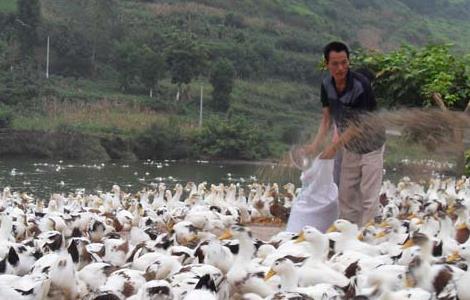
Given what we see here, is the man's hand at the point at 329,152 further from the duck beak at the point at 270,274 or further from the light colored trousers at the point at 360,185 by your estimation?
the duck beak at the point at 270,274

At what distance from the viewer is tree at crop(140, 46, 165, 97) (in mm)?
38875

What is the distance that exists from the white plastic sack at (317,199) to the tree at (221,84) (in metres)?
30.9

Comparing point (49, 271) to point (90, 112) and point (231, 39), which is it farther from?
point (231, 39)

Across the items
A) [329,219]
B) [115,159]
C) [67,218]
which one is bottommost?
[115,159]

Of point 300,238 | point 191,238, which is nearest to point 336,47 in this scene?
point 300,238

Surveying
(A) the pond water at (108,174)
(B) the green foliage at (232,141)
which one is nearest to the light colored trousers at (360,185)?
(A) the pond water at (108,174)

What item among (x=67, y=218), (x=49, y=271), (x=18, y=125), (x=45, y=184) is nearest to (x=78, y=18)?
(x=18, y=125)

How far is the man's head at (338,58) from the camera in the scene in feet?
20.1

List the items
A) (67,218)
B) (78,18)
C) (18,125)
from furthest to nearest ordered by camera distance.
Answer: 1. (78,18)
2. (18,125)
3. (67,218)

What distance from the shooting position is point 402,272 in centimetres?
522

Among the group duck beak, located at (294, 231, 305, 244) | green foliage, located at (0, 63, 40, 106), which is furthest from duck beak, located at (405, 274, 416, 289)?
green foliage, located at (0, 63, 40, 106)

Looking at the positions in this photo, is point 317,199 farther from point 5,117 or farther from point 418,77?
point 5,117

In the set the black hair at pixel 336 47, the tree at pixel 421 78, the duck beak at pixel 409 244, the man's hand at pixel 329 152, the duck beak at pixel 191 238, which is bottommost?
the duck beak at pixel 191 238

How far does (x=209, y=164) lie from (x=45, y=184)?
8.84 meters
